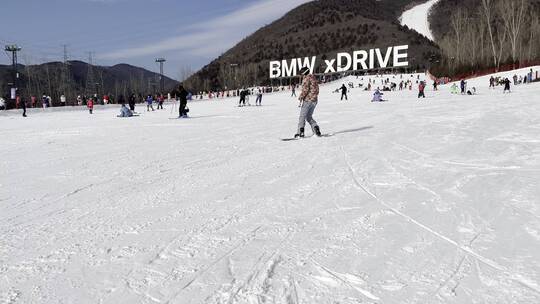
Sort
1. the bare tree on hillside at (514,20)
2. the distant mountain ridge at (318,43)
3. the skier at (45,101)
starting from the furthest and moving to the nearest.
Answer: the distant mountain ridge at (318,43) < the bare tree on hillside at (514,20) < the skier at (45,101)

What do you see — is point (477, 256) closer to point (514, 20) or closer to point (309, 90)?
point (309, 90)

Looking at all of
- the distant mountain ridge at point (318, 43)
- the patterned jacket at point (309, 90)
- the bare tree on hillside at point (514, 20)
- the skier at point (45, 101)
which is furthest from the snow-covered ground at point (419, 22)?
the patterned jacket at point (309, 90)

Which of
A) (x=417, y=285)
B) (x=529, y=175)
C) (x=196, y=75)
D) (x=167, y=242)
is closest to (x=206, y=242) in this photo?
(x=167, y=242)

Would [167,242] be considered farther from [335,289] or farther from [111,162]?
[111,162]

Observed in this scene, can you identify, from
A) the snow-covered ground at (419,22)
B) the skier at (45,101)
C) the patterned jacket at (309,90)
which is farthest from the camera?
the snow-covered ground at (419,22)

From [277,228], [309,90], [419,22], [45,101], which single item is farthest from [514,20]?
[419,22]

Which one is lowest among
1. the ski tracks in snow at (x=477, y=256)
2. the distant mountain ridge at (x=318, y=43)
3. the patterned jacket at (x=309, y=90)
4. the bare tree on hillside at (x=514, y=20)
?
the ski tracks in snow at (x=477, y=256)

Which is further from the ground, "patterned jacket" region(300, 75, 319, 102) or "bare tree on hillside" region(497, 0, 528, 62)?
"bare tree on hillside" region(497, 0, 528, 62)

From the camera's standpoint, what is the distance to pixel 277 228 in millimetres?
3902

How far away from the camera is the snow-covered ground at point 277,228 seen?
9.14 ft

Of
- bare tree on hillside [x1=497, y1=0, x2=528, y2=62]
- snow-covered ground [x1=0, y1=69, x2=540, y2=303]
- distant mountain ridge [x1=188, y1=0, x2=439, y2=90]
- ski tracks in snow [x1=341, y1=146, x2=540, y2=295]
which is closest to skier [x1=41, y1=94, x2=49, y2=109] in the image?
snow-covered ground [x1=0, y1=69, x2=540, y2=303]

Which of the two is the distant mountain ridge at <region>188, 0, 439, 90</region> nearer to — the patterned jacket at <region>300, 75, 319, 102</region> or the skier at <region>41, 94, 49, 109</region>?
the skier at <region>41, 94, 49, 109</region>

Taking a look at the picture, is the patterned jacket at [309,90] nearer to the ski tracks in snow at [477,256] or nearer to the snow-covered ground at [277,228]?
the snow-covered ground at [277,228]

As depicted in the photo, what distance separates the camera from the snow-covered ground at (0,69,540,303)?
2.79m
